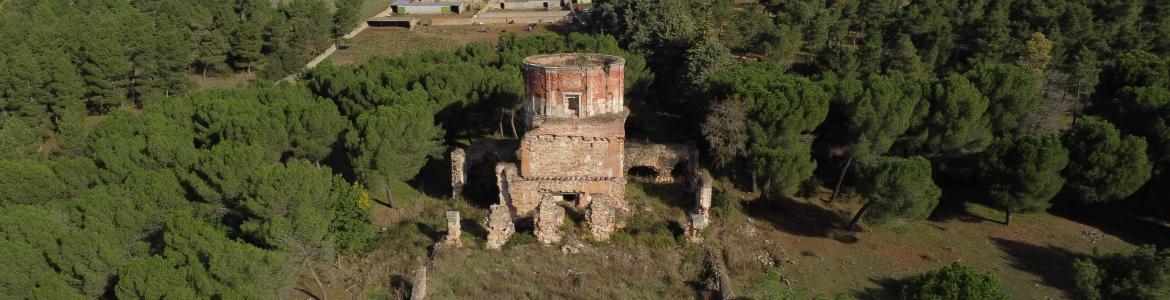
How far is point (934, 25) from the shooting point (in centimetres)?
3809

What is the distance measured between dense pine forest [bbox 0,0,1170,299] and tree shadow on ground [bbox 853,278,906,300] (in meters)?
0.97

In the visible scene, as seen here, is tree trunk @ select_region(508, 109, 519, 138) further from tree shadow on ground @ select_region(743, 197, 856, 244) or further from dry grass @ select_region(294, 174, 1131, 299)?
tree shadow on ground @ select_region(743, 197, 856, 244)

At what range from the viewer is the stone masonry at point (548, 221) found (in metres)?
19.0

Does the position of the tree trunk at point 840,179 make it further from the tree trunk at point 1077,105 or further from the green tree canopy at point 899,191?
the tree trunk at point 1077,105

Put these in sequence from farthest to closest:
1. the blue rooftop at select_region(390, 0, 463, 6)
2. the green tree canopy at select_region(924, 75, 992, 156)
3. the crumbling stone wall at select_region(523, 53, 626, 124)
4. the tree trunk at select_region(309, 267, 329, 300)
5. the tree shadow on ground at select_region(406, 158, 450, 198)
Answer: the blue rooftop at select_region(390, 0, 463, 6), the tree shadow on ground at select_region(406, 158, 450, 198), the green tree canopy at select_region(924, 75, 992, 156), the crumbling stone wall at select_region(523, 53, 626, 124), the tree trunk at select_region(309, 267, 329, 300)

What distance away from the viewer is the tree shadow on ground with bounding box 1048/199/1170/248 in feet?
72.8

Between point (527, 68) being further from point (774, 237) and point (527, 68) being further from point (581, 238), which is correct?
point (774, 237)

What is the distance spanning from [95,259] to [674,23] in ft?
90.8

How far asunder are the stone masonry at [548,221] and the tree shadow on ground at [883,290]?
7782 mm

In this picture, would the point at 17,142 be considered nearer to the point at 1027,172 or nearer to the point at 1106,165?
the point at 1027,172

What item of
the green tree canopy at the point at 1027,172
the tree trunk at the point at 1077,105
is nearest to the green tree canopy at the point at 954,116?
the green tree canopy at the point at 1027,172

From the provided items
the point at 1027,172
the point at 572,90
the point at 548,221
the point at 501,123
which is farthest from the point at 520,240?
the point at 1027,172

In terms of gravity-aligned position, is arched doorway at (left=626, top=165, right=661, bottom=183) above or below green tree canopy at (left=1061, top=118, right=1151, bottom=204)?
below

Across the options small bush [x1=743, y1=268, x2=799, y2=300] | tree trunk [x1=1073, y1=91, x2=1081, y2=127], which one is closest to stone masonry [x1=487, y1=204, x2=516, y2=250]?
small bush [x1=743, y1=268, x2=799, y2=300]
